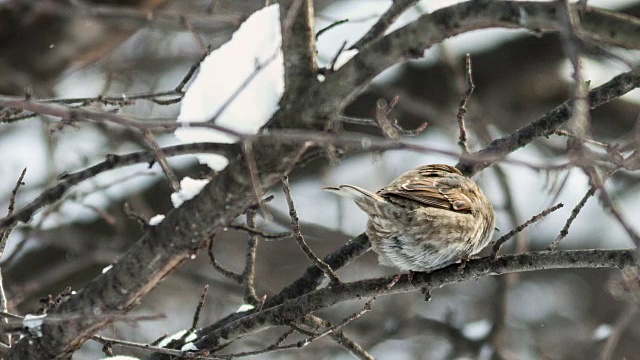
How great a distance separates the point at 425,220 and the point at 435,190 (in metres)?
0.21

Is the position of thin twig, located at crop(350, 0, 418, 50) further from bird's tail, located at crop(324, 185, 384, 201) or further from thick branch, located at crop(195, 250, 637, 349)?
thick branch, located at crop(195, 250, 637, 349)

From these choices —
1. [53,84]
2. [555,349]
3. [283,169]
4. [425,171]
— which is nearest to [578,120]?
[283,169]

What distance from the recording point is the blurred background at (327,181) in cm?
634

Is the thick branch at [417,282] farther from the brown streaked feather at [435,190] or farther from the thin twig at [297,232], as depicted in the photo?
the brown streaked feather at [435,190]

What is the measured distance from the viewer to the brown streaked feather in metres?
3.94

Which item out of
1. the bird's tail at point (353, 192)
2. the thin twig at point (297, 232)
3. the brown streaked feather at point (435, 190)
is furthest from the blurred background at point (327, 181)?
the thin twig at point (297, 232)

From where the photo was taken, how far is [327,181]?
26.5 ft

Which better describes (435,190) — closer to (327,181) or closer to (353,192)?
(353,192)

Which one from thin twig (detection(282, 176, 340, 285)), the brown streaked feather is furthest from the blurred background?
thin twig (detection(282, 176, 340, 285))

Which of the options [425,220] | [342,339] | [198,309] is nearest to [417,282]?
[342,339]

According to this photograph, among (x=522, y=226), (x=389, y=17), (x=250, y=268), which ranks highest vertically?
(x=389, y=17)

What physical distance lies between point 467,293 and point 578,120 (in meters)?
7.93

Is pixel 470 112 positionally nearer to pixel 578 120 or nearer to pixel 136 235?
pixel 136 235

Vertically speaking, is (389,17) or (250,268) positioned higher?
(389,17)
